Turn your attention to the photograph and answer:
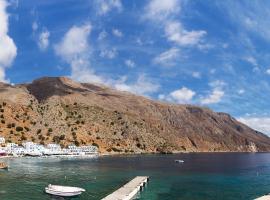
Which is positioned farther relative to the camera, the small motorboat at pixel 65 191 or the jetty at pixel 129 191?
the small motorboat at pixel 65 191

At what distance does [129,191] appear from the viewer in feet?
297

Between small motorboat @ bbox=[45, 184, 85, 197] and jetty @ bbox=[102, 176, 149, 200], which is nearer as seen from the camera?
jetty @ bbox=[102, 176, 149, 200]

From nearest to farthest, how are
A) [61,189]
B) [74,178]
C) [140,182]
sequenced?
[61,189] → [140,182] → [74,178]

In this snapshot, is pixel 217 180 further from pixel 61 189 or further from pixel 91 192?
pixel 61 189

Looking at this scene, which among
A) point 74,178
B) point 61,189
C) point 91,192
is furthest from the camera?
point 74,178

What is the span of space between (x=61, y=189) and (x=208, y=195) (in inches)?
1345

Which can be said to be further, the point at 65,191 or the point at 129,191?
the point at 129,191

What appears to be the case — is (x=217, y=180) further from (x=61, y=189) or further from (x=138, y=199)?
(x=61, y=189)

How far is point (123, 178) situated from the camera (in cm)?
12181

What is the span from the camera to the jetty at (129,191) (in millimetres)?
83069

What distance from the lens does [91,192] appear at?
92.6 m

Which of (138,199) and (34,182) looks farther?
(34,182)

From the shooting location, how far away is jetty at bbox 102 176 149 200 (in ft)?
273

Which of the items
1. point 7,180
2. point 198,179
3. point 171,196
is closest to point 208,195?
point 171,196
